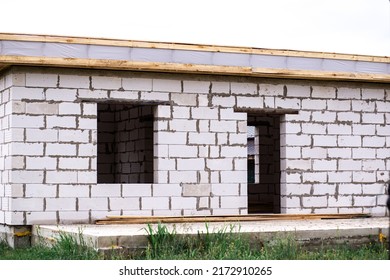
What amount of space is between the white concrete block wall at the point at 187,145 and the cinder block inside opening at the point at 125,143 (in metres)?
2.01

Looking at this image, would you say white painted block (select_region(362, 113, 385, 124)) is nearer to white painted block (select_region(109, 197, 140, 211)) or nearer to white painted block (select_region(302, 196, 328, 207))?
white painted block (select_region(302, 196, 328, 207))

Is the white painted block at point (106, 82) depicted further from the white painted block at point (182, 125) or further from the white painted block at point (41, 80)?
the white painted block at point (182, 125)

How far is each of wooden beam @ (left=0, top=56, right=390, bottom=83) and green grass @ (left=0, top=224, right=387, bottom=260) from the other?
2.93 metres

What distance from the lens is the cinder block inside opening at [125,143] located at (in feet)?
54.1

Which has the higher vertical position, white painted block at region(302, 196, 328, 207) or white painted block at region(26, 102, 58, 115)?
white painted block at region(26, 102, 58, 115)

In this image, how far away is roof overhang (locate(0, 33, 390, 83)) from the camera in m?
13.6

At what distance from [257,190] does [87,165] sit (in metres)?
6.17

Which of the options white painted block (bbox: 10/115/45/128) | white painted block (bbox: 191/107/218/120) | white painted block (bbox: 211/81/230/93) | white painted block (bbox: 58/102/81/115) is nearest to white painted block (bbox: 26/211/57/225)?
white painted block (bbox: 10/115/45/128)

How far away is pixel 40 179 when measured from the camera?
13578 mm

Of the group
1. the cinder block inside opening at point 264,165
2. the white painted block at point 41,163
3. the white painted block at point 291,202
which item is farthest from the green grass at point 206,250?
the cinder block inside opening at point 264,165

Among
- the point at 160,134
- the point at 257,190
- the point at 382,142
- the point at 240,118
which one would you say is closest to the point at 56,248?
the point at 160,134

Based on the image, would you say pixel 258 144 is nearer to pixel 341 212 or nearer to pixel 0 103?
pixel 341 212
